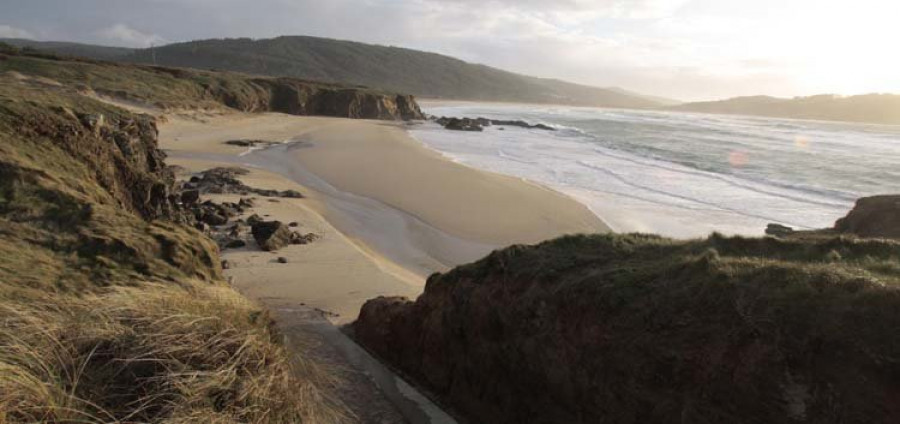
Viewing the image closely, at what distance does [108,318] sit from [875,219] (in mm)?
9392

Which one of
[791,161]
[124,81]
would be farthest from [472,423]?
[124,81]

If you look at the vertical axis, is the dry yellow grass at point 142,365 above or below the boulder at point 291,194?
above

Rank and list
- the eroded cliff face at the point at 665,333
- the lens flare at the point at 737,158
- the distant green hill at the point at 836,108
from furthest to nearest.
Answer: the distant green hill at the point at 836,108, the lens flare at the point at 737,158, the eroded cliff face at the point at 665,333

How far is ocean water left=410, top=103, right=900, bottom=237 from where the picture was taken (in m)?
16.9

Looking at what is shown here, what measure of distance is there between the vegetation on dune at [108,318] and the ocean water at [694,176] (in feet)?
38.9

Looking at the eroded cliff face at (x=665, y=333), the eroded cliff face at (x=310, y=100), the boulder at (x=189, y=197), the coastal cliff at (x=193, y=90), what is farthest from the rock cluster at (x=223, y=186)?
the eroded cliff face at (x=310, y=100)

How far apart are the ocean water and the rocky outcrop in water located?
17.8ft

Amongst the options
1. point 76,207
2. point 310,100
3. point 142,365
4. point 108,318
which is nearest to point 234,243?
point 76,207

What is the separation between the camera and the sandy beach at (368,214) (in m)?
9.17

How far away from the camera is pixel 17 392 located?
99.5 inches

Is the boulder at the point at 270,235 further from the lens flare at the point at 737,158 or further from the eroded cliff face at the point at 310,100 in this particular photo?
the eroded cliff face at the point at 310,100

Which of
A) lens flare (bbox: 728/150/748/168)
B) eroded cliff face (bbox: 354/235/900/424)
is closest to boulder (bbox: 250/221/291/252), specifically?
eroded cliff face (bbox: 354/235/900/424)

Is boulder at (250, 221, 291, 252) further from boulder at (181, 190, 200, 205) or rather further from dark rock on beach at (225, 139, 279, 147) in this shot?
dark rock on beach at (225, 139, 279, 147)

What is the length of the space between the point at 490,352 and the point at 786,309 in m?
2.34
